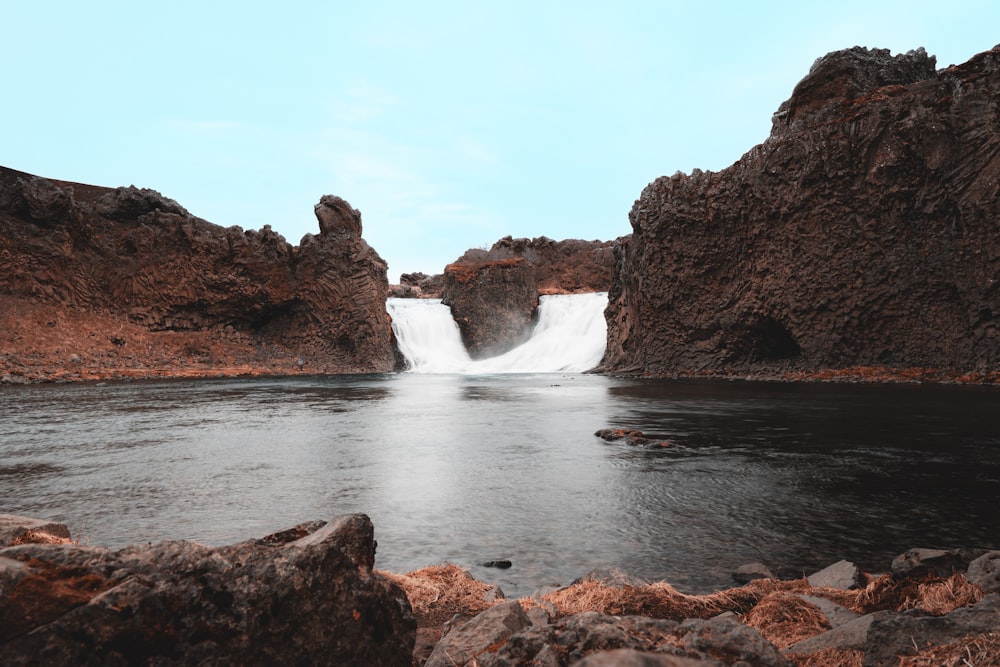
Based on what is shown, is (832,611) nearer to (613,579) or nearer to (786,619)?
(786,619)

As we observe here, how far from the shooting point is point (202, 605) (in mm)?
2672

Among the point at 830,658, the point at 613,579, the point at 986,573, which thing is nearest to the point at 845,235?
the point at 986,573

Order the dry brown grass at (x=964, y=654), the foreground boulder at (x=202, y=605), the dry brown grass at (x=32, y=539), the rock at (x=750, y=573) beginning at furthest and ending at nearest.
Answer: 1. the rock at (x=750, y=573)
2. the dry brown grass at (x=32, y=539)
3. the dry brown grass at (x=964, y=654)
4. the foreground boulder at (x=202, y=605)

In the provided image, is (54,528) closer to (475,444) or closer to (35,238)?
(475,444)

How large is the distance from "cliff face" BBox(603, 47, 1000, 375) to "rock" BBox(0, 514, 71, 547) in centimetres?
4016

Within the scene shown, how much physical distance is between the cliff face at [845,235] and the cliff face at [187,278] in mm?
34243

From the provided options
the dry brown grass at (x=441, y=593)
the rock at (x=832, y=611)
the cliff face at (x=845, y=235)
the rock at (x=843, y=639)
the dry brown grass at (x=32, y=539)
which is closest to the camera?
the rock at (x=843, y=639)

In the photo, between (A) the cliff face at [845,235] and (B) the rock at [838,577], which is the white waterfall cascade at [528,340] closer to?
(A) the cliff face at [845,235]

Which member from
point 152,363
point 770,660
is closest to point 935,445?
point 770,660

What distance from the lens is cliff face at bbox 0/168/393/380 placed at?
2124 inches

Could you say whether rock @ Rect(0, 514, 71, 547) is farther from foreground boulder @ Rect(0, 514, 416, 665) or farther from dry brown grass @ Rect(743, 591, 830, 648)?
dry brown grass @ Rect(743, 591, 830, 648)

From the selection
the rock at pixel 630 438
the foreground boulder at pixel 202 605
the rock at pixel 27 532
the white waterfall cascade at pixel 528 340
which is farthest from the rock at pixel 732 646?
the white waterfall cascade at pixel 528 340

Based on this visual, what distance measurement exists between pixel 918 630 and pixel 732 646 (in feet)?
3.94

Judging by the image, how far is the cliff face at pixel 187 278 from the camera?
177ft
